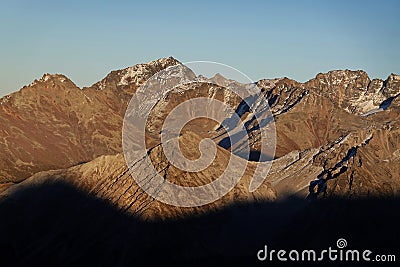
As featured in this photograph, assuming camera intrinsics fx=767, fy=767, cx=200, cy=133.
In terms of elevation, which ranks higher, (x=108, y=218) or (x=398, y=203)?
(x=398, y=203)

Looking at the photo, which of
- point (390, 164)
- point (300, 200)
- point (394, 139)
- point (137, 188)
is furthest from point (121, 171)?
point (394, 139)

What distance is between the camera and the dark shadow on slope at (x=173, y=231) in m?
117

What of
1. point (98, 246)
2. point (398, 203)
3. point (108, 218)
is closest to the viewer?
point (98, 246)

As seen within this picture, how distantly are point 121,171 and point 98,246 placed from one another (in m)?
29.4

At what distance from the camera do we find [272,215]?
145 metres

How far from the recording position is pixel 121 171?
145 m

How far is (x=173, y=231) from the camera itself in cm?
12306

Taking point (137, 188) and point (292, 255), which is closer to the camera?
point (292, 255)

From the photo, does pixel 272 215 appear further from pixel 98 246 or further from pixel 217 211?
pixel 98 246

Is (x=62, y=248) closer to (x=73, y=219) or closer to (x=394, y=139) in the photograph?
(x=73, y=219)

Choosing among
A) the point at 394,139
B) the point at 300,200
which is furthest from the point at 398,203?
→ the point at 394,139

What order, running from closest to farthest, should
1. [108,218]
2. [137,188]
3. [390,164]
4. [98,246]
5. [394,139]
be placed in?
[98,246] < [108,218] < [137,188] < [390,164] < [394,139]

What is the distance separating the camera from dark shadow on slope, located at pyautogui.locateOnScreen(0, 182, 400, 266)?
117062 mm

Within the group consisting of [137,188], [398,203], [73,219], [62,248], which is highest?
[398,203]
